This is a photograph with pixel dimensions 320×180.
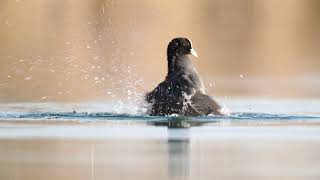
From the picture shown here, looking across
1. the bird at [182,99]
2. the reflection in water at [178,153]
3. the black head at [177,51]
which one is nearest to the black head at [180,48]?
the black head at [177,51]

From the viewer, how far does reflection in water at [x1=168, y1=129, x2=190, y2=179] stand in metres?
10.7

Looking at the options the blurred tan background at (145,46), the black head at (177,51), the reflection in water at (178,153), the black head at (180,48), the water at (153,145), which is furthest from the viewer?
A: the blurred tan background at (145,46)

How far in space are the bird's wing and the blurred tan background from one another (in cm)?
392

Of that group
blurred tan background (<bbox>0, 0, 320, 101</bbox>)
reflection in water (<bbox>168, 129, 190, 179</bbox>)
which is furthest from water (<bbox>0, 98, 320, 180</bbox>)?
blurred tan background (<bbox>0, 0, 320, 101</bbox>)

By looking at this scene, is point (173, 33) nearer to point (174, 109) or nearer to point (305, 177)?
point (174, 109)

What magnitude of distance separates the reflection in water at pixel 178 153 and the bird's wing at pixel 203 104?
1.88 meters

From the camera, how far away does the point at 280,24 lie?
1832 inches

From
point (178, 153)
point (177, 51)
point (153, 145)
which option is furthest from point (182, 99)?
point (178, 153)

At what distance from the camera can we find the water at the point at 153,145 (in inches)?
429

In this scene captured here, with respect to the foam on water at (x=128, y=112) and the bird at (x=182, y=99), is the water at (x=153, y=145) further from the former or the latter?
the bird at (x=182, y=99)

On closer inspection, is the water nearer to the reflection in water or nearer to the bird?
the reflection in water

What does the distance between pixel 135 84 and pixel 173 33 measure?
14.6 m

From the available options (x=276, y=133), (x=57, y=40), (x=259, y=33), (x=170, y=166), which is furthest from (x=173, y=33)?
(x=170, y=166)

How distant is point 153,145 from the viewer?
12891 millimetres
